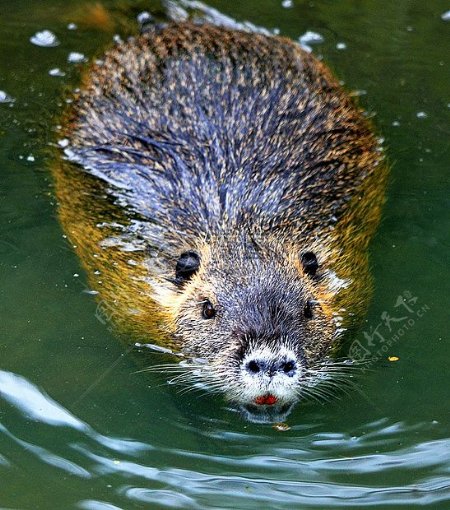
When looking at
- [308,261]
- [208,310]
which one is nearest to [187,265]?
[208,310]

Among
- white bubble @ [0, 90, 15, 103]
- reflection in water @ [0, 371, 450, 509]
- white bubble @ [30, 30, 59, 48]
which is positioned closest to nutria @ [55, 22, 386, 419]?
reflection in water @ [0, 371, 450, 509]

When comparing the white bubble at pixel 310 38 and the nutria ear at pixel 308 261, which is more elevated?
the nutria ear at pixel 308 261

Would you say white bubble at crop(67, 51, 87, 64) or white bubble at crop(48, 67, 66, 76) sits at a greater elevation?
white bubble at crop(67, 51, 87, 64)

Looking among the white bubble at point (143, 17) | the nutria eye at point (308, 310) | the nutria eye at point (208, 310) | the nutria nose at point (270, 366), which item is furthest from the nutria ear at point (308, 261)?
the white bubble at point (143, 17)

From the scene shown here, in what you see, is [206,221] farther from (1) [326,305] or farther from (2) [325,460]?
(2) [325,460]

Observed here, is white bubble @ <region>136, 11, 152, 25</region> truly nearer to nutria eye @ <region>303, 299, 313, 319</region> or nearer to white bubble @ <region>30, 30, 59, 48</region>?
white bubble @ <region>30, 30, 59, 48</region>

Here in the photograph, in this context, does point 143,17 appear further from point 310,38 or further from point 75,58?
point 310,38

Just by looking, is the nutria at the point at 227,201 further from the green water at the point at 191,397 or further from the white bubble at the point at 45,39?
the white bubble at the point at 45,39

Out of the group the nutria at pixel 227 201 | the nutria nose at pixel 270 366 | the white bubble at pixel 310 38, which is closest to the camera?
the nutria nose at pixel 270 366
